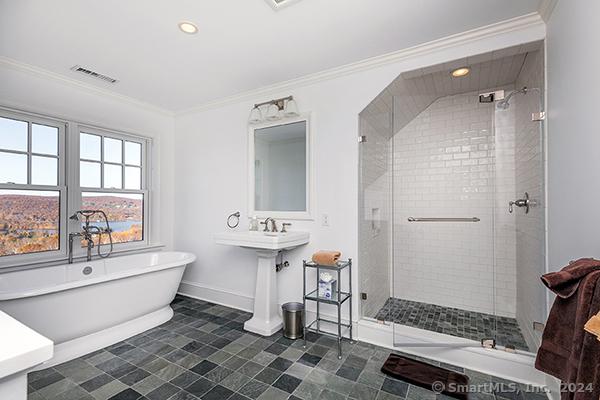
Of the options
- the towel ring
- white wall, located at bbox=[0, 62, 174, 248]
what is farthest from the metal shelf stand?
white wall, located at bbox=[0, 62, 174, 248]

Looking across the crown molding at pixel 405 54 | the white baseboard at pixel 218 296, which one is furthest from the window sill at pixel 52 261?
the crown molding at pixel 405 54

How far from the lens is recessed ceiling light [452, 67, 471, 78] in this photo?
2469mm

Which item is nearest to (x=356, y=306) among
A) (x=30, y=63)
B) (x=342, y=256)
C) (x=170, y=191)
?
(x=342, y=256)

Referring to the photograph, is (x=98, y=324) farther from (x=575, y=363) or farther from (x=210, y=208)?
(x=575, y=363)

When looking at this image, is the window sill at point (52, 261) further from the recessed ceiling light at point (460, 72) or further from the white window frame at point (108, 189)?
the recessed ceiling light at point (460, 72)

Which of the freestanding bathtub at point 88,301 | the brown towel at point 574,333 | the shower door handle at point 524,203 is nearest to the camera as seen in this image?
the brown towel at point 574,333

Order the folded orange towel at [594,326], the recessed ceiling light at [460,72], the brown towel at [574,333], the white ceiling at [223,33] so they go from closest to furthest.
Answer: the folded orange towel at [594,326] → the brown towel at [574,333] → the white ceiling at [223,33] → the recessed ceiling light at [460,72]

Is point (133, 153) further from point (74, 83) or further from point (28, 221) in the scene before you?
point (28, 221)

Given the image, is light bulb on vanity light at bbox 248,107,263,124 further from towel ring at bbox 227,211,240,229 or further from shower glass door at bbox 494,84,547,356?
shower glass door at bbox 494,84,547,356

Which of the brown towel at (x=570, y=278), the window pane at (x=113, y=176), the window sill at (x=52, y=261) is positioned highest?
the window pane at (x=113, y=176)

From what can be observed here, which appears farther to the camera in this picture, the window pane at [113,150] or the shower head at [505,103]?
the window pane at [113,150]

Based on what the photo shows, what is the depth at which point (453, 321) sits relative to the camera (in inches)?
104

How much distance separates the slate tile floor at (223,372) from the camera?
1854mm

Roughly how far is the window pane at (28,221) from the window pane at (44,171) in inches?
4.3
